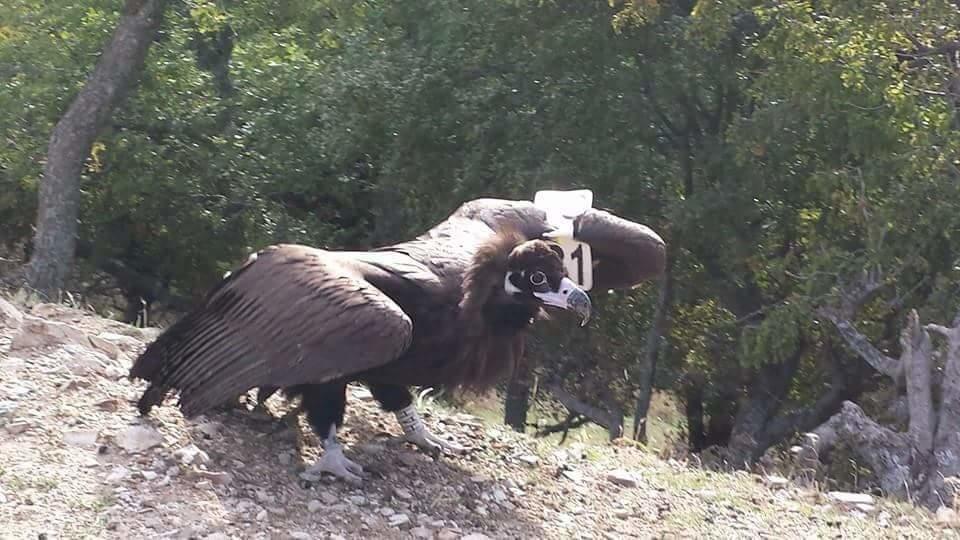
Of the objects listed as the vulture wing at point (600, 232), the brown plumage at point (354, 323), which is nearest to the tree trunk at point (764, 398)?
the vulture wing at point (600, 232)

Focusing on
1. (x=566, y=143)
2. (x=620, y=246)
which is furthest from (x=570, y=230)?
(x=566, y=143)

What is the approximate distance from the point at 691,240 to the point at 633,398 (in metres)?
2.95

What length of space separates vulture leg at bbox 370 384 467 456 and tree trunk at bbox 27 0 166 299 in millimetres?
5288

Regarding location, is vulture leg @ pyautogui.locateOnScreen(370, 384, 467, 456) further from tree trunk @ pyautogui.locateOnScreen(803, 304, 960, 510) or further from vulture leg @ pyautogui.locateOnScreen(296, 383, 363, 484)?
tree trunk @ pyautogui.locateOnScreen(803, 304, 960, 510)

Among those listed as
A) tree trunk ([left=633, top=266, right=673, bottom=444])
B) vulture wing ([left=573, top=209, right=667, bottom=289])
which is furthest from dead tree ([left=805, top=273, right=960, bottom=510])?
tree trunk ([left=633, top=266, right=673, bottom=444])

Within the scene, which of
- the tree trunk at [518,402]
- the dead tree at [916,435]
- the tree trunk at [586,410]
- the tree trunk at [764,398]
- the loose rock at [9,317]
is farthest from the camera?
the tree trunk at [586,410]

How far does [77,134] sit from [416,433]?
19.3 feet

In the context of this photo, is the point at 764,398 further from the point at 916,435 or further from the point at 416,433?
the point at 416,433

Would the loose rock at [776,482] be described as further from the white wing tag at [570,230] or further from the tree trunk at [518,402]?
the tree trunk at [518,402]

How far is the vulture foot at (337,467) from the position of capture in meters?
5.36

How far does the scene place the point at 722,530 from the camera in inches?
216

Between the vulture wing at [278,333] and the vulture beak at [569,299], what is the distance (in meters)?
0.59

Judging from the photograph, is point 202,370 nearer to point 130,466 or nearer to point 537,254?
point 130,466

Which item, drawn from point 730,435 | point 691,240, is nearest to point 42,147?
point 691,240
